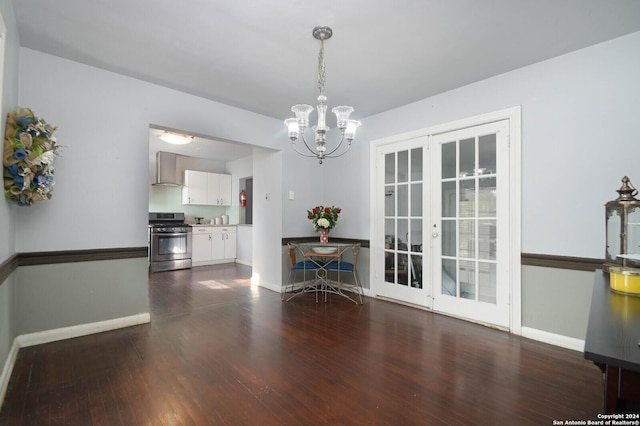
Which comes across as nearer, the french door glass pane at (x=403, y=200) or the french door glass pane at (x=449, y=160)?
the french door glass pane at (x=449, y=160)

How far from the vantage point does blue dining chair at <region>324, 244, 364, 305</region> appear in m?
3.94

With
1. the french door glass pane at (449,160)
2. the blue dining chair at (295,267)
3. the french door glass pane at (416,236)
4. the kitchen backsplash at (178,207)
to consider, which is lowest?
the blue dining chair at (295,267)

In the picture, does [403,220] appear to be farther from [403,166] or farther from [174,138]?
[174,138]

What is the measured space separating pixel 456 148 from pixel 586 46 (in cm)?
127

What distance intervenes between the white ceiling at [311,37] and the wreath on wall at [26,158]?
0.78 metres

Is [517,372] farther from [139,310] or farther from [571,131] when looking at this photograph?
[139,310]

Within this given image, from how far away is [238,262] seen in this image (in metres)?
6.97

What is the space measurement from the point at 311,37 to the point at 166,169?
502 centimetres

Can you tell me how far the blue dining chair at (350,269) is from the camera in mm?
3939

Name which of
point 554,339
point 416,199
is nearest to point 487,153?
point 416,199

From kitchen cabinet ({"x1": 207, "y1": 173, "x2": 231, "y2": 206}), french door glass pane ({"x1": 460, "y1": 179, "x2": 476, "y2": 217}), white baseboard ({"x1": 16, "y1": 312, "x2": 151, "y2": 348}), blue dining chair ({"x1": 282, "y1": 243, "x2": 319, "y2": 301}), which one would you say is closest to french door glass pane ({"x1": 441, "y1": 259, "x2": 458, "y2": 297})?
french door glass pane ({"x1": 460, "y1": 179, "x2": 476, "y2": 217})

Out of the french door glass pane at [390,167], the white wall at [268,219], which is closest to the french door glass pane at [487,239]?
the french door glass pane at [390,167]

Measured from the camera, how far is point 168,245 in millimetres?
5906

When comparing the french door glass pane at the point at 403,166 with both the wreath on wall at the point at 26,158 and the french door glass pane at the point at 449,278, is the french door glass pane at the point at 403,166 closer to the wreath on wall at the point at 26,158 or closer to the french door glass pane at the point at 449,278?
the french door glass pane at the point at 449,278
